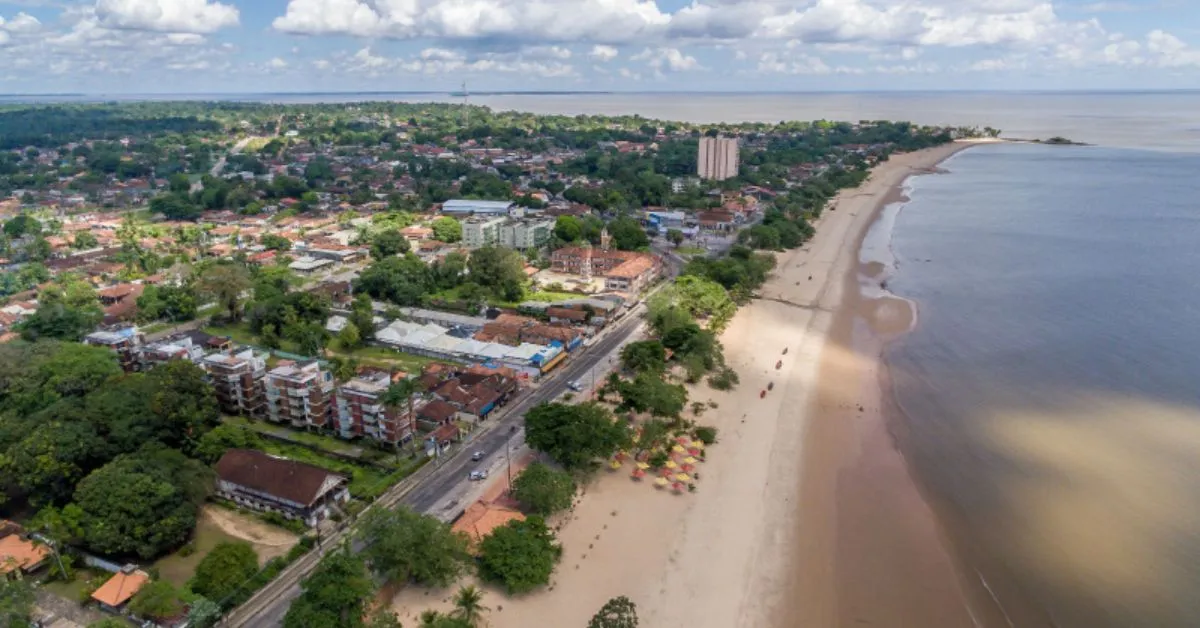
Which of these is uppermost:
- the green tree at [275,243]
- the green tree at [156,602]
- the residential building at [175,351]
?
the green tree at [275,243]

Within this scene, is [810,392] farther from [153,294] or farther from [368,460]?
[153,294]

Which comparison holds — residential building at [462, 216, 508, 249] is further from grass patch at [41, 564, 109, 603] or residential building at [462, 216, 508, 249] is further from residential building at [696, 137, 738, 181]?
grass patch at [41, 564, 109, 603]

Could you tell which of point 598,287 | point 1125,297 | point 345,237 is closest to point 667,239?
point 598,287

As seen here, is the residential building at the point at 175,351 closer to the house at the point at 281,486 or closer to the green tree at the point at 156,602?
the house at the point at 281,486

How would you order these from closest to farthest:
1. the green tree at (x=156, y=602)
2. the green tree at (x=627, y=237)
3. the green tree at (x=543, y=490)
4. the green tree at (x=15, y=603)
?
the green tree at (x=15, y=603) < the green tree at (x=156, y=602) < the green tree at (x=543, y=490) < the green tree at (x=627, y=237)

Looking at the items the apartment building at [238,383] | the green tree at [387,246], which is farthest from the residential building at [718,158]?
the apartment building at [238,383]

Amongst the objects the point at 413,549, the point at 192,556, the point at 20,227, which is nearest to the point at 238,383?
the point at 192,556

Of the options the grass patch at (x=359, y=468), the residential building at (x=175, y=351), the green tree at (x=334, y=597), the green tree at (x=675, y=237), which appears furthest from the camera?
the green tree at (x=675, y=237)

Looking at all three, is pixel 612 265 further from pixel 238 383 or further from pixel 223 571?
pixel 223 571
